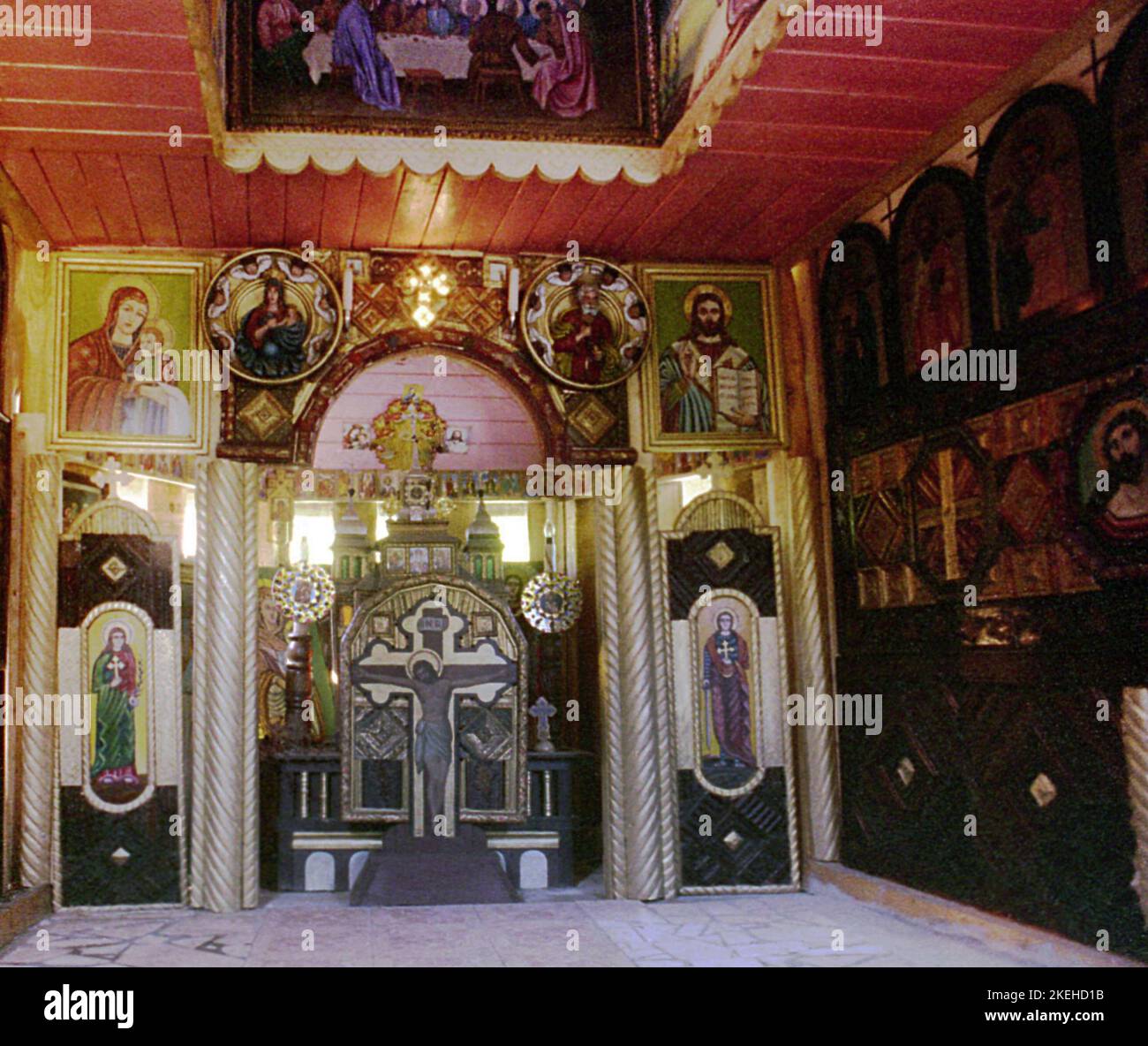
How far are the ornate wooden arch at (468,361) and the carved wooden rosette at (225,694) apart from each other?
0.59 metres

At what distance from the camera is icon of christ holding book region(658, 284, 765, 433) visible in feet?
23.9

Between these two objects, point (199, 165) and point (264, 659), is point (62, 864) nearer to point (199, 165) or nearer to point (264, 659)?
point (264, 659)

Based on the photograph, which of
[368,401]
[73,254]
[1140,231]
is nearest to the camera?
[1140,231]

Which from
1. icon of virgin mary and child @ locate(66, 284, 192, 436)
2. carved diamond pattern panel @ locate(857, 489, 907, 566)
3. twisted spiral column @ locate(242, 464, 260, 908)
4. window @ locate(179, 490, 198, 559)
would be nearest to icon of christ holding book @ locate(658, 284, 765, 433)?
carved diamond pattern panel @ locate(857, 489, 907, 566)

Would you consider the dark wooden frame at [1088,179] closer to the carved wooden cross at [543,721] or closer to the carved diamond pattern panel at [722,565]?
the carved diamond pattern panel at [722,565]

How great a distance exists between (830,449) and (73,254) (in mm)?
4672

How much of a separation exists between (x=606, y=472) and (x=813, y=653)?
65.8 inches

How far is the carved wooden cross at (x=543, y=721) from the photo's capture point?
727 centimetres

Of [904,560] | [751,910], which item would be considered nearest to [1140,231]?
[904,560]

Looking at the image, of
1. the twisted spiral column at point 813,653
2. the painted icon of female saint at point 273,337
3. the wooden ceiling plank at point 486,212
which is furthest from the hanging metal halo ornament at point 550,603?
the wooden ceiling plank at point 486,212

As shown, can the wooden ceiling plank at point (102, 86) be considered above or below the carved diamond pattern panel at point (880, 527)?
above

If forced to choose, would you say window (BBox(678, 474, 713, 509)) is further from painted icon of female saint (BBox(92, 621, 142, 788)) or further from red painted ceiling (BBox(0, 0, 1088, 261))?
painted icon of female saint (BBox(92, 621, 142, 788))

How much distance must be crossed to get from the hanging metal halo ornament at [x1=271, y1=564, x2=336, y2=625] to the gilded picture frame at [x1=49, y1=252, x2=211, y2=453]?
105 cm

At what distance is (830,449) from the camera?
274 inches
